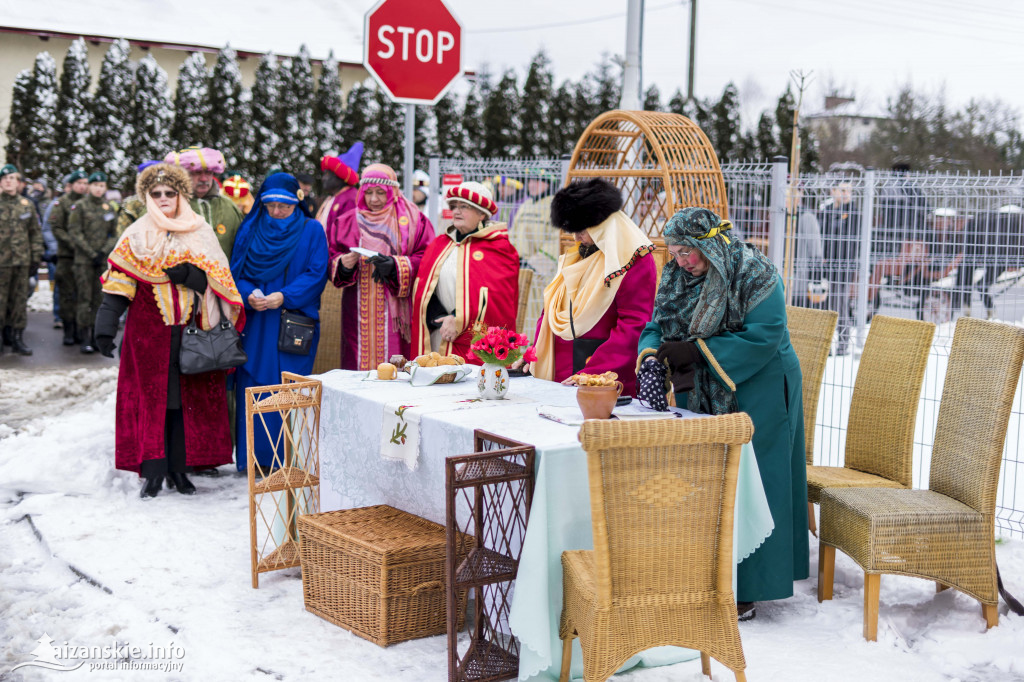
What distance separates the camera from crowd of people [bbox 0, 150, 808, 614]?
3988 mm

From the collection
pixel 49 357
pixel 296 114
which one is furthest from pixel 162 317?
pixel 296 114

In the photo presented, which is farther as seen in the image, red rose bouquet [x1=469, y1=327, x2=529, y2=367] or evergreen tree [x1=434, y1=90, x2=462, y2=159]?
evergreen tree [x1=434, y1=90, x2=462, y2=159]

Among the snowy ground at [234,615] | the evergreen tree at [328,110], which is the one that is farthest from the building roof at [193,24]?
the snowy ground at [234,615]

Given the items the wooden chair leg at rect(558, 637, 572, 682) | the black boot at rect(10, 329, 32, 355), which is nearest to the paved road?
the black boot at rect(10, 329, 32, 355)

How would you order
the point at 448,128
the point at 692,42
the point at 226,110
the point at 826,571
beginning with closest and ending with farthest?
1. the point at 826,571
2. the point at 226,110
3. the point at 448,128
4. the point at 692,42

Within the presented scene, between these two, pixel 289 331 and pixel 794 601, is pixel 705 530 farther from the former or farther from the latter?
pixel 289 331

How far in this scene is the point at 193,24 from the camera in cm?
2497

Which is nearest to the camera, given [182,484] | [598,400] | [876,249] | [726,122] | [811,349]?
[598,400]

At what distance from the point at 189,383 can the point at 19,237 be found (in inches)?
241

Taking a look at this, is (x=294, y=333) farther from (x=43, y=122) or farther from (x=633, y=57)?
(x=43, y=122)

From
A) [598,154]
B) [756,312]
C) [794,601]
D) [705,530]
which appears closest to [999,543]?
[794,601]

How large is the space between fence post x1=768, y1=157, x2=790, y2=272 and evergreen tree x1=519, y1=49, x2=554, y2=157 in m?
14.0

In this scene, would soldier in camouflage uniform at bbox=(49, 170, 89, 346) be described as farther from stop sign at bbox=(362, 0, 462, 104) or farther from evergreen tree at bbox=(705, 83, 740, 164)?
evergreen tree at bbox=(705, 83, 740, 164)

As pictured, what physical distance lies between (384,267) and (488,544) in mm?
2695
